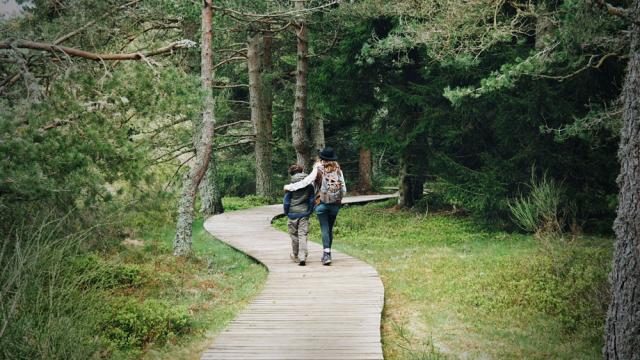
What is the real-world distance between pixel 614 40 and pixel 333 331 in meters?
7.28

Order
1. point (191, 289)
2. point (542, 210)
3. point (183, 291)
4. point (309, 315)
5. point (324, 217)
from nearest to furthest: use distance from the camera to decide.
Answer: point (309, 315)
point (183, 291)
point (191, 289)
point (542, 210)
point (324, 217)

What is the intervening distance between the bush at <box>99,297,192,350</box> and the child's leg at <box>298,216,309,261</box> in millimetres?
3406

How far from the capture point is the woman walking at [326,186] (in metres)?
9.87

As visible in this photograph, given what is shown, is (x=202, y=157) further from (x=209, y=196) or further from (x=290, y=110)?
(x=290, y=110)

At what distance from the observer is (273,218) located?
60.3 feet

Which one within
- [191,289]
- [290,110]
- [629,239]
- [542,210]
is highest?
[290,110]

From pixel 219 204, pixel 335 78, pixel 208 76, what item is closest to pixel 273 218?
pixel 219 204

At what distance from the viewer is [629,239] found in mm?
5719

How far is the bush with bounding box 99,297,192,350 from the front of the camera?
21.0 ft

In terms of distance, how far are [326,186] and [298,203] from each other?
26.4 inches

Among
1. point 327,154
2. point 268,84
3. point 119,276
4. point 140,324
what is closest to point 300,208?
point 327,154

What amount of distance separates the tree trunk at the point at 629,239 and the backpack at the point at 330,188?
5.10 metres

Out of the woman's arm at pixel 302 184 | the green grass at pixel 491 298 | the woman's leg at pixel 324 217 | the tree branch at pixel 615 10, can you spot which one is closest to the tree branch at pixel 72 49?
the woman's arm at pixel 302 184

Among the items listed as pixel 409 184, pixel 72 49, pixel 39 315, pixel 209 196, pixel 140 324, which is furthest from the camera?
pixel 209 196
